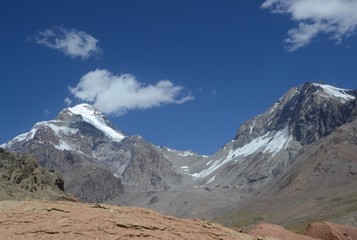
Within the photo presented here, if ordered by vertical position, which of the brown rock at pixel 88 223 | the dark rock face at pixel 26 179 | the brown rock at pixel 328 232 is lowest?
the brown rock at pixel 88 223

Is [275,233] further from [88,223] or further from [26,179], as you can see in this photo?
[26,179]

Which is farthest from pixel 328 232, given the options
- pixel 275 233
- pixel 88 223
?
pixel 88 223

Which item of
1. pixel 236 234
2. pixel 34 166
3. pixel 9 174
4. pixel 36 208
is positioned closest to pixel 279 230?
pixel 236 234

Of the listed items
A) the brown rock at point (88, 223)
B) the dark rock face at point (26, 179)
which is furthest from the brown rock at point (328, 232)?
the dark rock face at point (26, 179)

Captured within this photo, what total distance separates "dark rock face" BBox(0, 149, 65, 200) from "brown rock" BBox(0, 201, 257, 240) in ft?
205

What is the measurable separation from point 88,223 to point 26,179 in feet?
278

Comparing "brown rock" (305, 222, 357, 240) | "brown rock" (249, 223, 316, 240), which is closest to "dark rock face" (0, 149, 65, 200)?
"brown rock" (305, 222, 357, 240)

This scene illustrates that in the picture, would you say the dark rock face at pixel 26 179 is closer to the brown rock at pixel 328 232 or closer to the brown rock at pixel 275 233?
the brown rock at pixel 328 232

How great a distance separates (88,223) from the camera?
1541 cm

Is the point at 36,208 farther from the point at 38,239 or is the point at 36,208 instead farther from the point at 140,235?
the point at 140,235

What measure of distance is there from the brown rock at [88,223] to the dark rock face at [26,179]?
6261cm

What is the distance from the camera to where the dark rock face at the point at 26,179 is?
84875 mm

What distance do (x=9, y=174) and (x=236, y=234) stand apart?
267 feet

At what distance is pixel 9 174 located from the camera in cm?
9338
